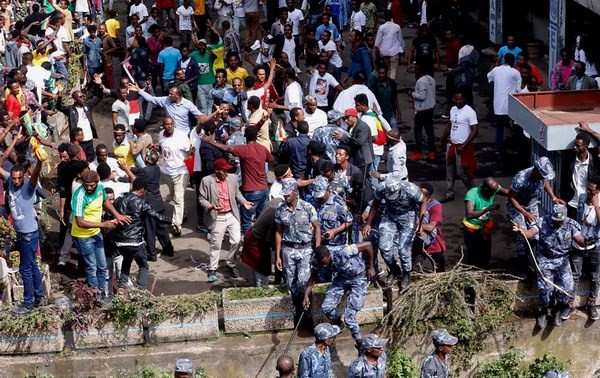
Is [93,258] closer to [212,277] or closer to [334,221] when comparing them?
[212,277]

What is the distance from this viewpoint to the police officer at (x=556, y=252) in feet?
40.3

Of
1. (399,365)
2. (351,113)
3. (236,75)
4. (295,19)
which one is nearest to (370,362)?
(399,365)

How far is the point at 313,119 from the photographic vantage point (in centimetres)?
1569

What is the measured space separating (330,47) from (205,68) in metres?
2.41

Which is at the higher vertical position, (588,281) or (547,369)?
(588,281)

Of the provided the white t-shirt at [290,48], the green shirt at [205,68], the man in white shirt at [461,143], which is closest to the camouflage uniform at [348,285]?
the man in white shirt at [461,143]

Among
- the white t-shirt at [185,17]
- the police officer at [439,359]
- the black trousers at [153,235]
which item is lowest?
the police officer at [439,359]

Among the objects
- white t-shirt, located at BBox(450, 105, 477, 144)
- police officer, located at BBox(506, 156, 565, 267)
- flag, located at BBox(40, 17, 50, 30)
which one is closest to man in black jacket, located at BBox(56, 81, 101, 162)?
flag, located at BBox(40, 17, 50, 30)

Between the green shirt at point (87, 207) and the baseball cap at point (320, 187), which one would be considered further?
the baseball cap at point (320, 187)

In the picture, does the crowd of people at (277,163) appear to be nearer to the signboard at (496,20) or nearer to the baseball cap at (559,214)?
the baseball cap at (559,214)

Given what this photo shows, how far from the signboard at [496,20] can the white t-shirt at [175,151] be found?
32.3ft

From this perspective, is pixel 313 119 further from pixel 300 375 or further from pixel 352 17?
pixel 352 17

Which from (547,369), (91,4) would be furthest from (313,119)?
(91,4)

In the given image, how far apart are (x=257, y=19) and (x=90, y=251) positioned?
1151 centimetres
